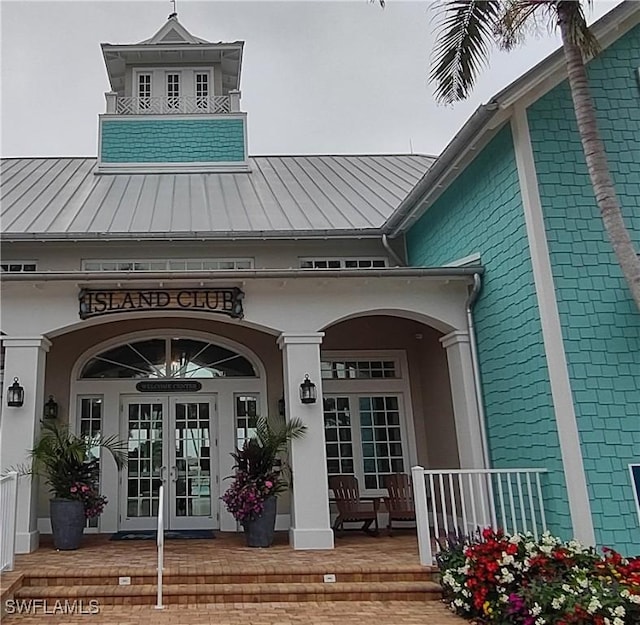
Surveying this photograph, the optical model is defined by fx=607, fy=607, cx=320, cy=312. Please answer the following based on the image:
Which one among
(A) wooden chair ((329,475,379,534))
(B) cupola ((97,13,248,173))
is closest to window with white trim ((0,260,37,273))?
(B) cupola ((97,13,248,173))

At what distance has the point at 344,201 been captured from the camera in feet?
37.7

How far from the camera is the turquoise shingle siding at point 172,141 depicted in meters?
12.8

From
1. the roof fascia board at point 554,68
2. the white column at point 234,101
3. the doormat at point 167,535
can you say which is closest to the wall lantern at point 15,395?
the doormat at point 167,535

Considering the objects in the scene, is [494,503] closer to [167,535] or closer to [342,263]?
[167,535]

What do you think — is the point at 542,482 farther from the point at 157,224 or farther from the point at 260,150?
the point at 260,150

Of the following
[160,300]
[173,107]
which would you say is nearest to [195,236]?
[160,300]

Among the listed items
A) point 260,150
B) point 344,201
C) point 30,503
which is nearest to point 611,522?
point 30,503

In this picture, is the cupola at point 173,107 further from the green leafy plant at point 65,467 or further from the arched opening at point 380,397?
the green leafy plant at point 65,467

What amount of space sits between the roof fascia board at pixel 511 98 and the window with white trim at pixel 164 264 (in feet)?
11.0

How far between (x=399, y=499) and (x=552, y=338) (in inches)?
147

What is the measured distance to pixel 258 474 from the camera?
24.7 feet

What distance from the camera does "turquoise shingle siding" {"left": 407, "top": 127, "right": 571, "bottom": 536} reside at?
21.4 feet

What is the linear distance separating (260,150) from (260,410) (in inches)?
814

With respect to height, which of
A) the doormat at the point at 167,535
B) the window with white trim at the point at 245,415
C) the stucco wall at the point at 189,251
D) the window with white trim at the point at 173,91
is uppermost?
the window with white trim at the point at 173,91
